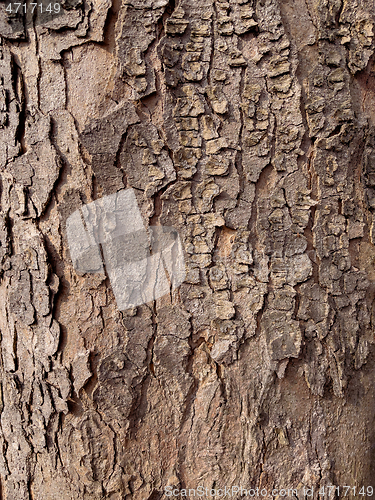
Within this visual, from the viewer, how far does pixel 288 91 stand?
0.91m

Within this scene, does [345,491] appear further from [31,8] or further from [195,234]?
[31,8]

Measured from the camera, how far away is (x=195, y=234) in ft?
3.05

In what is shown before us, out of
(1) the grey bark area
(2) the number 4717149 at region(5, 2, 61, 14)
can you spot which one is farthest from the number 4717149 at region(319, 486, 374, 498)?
(2) the number 4717149 at region(5, 2, 61, 14)

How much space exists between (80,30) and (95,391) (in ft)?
2.73

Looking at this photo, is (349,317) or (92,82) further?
(349,317)

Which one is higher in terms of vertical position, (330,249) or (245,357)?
(330,249)

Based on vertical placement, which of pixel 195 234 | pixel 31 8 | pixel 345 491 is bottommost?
pixel 345 491

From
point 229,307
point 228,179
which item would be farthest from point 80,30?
point 229,307

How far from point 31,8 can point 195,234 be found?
630 mm

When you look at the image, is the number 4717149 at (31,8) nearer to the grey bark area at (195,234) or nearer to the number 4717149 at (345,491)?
the grey bark area at (195,234)

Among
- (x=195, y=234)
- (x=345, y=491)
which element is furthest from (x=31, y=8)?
(x=345, y=491)

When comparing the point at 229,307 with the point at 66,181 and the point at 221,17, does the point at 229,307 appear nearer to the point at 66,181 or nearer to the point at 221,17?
the point at 66,181

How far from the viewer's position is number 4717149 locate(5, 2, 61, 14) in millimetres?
887

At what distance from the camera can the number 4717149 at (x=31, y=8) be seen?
89cm
